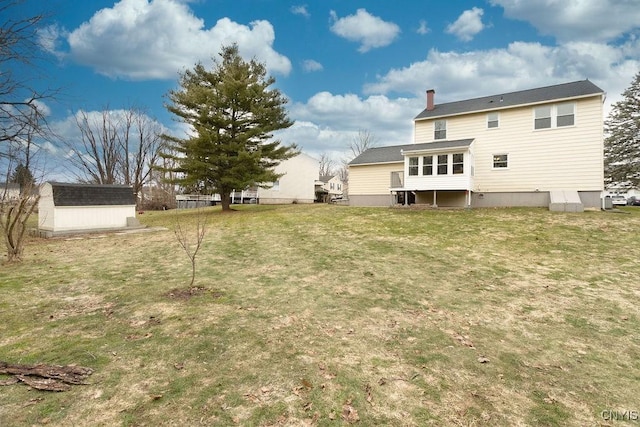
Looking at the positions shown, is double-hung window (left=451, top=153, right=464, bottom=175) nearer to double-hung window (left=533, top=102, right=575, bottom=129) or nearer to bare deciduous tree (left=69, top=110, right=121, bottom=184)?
double-hung window (left=533, top=102, right=575, bottom=129)

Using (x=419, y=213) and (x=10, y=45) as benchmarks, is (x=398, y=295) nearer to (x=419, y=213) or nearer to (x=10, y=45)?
(x=10, y=45)

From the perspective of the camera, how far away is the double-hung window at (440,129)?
21750 millimetres

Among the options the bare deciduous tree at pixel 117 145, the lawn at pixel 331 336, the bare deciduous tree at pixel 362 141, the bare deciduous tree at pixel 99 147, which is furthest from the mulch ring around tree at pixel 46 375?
the bare deciduous tree at pixel 362 141

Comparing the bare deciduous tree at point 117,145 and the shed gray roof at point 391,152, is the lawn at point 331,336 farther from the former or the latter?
the bare deciduous tree at point 117,145

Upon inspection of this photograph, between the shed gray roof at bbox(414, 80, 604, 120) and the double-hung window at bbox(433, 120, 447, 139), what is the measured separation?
57 cm

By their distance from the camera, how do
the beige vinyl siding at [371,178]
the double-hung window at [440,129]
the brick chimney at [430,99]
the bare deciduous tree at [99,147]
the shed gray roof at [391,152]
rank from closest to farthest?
1. the shed gray roof at [391,152]
2. the double-hung window at [440,129]
3. the brick chimney at [430,99]
4. the beige vinyl siding at [371,178]
5. the bare deciduous tree at [99,147]

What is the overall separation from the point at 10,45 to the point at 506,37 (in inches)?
964

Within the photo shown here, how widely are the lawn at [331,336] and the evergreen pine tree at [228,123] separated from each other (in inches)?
437

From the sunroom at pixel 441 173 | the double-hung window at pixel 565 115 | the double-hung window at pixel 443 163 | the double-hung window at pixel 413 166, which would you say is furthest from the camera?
the double-hung window at pixel 413 166

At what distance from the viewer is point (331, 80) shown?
2970cm

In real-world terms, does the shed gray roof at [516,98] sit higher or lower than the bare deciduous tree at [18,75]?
higher

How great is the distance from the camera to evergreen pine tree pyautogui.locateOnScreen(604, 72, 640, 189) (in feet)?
91.8

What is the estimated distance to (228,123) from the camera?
2053cm

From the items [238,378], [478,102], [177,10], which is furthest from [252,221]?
[478,102]
